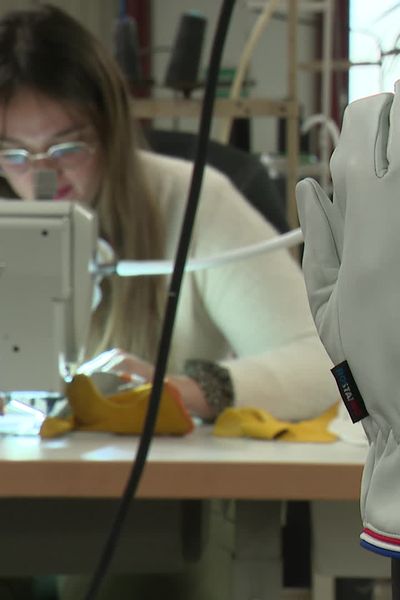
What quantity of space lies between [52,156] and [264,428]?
54cm

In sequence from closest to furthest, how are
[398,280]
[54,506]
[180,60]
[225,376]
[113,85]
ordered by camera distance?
[398,280], [54,506], [225,376], [113,85], [180,60]

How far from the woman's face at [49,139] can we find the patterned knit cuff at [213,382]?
30 centimetres

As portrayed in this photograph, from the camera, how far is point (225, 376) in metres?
1.17

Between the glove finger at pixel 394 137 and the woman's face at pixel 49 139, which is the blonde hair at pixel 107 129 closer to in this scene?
the woman's face at pixel 49 139

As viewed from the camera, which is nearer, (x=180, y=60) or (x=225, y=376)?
(x=225, y=376)

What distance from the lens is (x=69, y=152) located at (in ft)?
4.36

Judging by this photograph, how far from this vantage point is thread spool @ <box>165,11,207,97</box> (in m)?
2.60

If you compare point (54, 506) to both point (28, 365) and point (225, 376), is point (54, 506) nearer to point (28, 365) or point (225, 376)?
point (28, 365)

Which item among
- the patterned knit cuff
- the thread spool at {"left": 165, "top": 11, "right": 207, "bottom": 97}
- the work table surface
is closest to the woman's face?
the patterned knit cuff

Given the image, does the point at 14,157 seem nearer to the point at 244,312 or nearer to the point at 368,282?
the point at 244,312

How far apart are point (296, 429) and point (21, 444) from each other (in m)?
0.26

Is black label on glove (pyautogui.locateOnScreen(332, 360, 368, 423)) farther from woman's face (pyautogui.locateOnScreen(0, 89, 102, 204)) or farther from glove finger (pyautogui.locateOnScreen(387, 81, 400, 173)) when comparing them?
woman's face (pyautogui.locateOnScreen(0, 89, 102, 204))

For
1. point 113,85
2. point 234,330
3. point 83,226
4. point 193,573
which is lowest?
point 193,573

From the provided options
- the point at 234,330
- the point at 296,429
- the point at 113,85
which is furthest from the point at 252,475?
the point at 113,85
